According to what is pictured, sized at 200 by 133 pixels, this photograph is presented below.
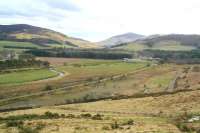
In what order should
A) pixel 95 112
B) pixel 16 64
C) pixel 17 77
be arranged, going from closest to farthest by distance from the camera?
pixel 95 112 → pixel 17 77 → pixel 16 64

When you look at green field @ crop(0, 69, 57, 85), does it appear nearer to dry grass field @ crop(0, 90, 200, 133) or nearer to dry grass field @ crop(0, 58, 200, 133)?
dry grass field @ crop(0, 58, 200, 133)

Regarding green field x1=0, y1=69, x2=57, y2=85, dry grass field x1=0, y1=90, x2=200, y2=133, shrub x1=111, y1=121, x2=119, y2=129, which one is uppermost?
shrub x1=111, y1=121, x2=119, y2=129

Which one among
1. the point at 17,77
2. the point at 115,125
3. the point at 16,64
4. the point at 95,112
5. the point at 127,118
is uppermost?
the point at 16,64

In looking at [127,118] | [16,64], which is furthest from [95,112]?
[16,64]

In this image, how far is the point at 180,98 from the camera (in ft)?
225

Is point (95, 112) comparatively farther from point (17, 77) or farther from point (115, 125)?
point (17, 77)

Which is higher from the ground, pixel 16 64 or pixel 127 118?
pixel 16 64

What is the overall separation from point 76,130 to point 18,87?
7058cm

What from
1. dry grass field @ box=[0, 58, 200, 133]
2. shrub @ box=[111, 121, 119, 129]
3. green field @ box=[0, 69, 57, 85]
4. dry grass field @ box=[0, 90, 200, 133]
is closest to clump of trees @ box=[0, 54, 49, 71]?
green field @ box=[0, 69, 57, 85]

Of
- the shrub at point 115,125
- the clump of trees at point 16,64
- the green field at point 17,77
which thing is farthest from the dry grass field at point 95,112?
the clump of trees at point 16,64

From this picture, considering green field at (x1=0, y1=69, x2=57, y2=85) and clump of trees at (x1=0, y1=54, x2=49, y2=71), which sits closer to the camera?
green field at (x1=0, y1=69, x2=57, y2=85)

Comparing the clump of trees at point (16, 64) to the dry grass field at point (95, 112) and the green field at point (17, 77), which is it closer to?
the green field at point (17, 77)

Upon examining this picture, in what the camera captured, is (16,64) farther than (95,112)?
Yes

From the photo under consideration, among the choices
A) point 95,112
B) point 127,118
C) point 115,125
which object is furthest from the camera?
point 95,112
